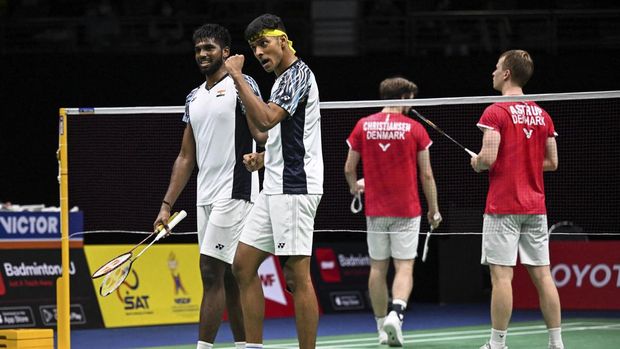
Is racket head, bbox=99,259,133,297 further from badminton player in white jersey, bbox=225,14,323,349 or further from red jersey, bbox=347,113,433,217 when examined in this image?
red jersey, bbox=347,113,433,217

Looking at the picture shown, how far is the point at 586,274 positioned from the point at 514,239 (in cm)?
569

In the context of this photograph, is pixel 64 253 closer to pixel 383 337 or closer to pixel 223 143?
pixel 223 143

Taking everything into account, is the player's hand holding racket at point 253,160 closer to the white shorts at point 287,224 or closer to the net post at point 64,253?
the white shorts at point 287,224

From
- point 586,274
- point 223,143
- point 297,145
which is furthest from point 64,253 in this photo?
point 586,274

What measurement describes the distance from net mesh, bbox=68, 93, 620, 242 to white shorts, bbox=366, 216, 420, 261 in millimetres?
244

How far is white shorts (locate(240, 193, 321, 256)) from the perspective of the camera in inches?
252

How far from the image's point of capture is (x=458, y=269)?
15.4 metres

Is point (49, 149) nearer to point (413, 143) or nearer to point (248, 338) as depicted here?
point (413, 143)

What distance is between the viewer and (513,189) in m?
7.75

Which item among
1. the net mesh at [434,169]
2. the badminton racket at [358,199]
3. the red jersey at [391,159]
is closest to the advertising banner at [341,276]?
the net mesh at [434,169]

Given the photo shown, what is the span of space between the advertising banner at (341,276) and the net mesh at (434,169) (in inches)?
116

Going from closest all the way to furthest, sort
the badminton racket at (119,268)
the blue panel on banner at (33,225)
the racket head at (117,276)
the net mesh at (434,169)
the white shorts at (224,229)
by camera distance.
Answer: the white shorts at (224,229)
the badminton racket at (119,268)
the racket head at (117,276)
the net mesh at (434,169)
the blue panel on banner at (33,225)

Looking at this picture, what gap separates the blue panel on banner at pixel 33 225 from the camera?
1139 centimetres

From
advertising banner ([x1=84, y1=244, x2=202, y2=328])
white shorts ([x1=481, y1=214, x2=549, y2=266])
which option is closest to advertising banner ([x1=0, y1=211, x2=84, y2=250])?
advertising banner ([x1=84, y1=244, x2=202, y2=328])
